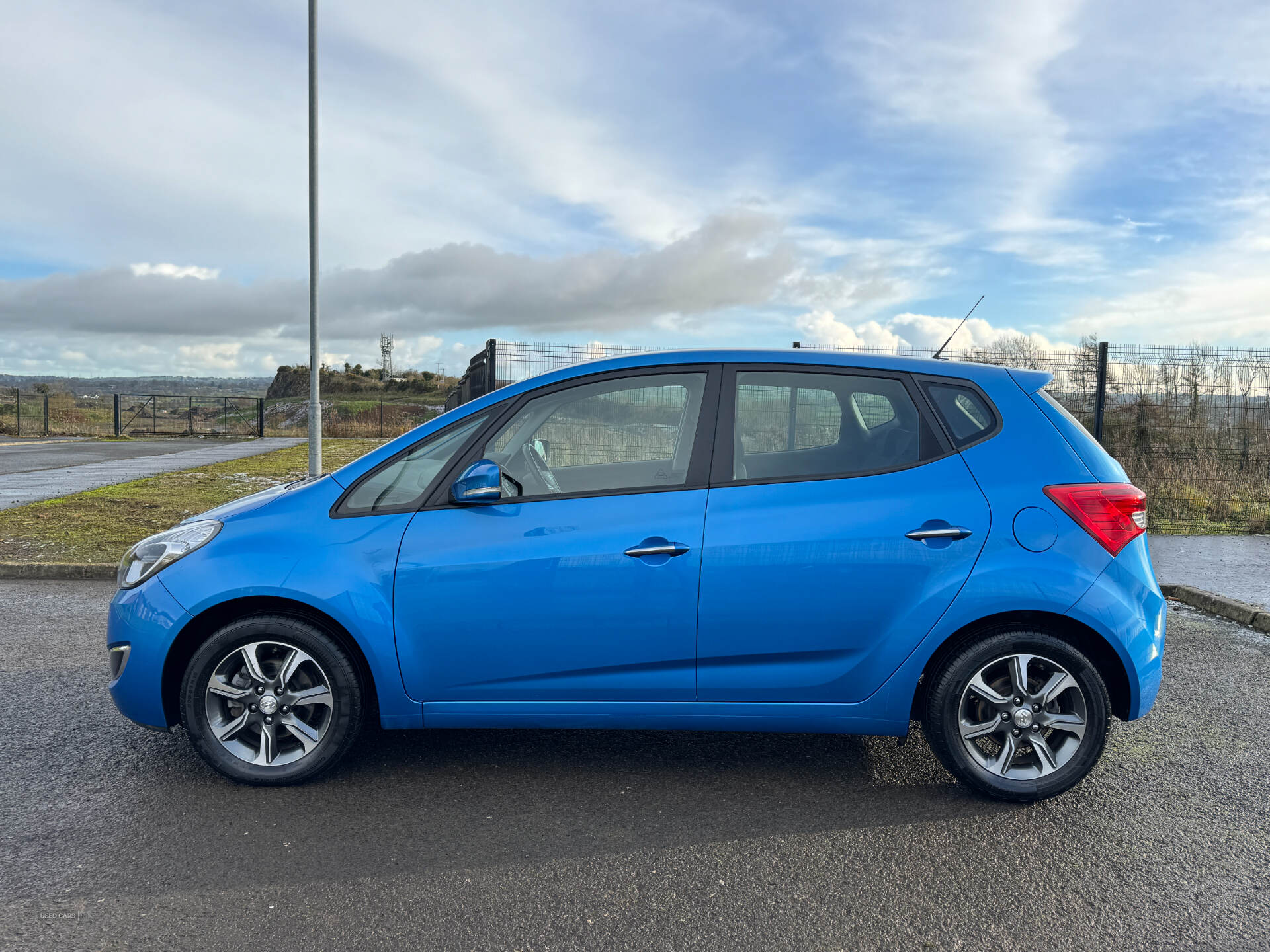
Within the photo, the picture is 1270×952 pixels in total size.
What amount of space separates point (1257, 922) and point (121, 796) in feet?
12.7

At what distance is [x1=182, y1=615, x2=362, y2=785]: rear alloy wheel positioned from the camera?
3.62m

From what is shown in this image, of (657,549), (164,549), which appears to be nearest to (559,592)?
(657,549)

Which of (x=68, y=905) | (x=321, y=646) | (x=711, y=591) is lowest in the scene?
(x=68, y=905)

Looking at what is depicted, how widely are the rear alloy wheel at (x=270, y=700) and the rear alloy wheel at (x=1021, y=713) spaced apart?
2268 millimetres

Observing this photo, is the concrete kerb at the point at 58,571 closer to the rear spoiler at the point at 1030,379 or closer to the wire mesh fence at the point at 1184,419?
the rear spoiler at the point at 1030,379

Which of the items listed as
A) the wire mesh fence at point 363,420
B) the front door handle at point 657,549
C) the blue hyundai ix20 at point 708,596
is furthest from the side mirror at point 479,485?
the wire mesh fence at point 363,420

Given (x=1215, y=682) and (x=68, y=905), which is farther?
(x=1215, y=682)

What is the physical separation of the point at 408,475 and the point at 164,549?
1.02 metres

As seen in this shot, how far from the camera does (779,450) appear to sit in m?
3.69

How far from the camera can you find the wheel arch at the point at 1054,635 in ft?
11.7

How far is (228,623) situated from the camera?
145 inches

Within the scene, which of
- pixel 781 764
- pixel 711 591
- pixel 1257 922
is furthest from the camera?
pixel 781 764

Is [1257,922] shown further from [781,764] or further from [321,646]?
[321,646]

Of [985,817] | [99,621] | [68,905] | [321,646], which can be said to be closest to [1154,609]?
[985,817]
